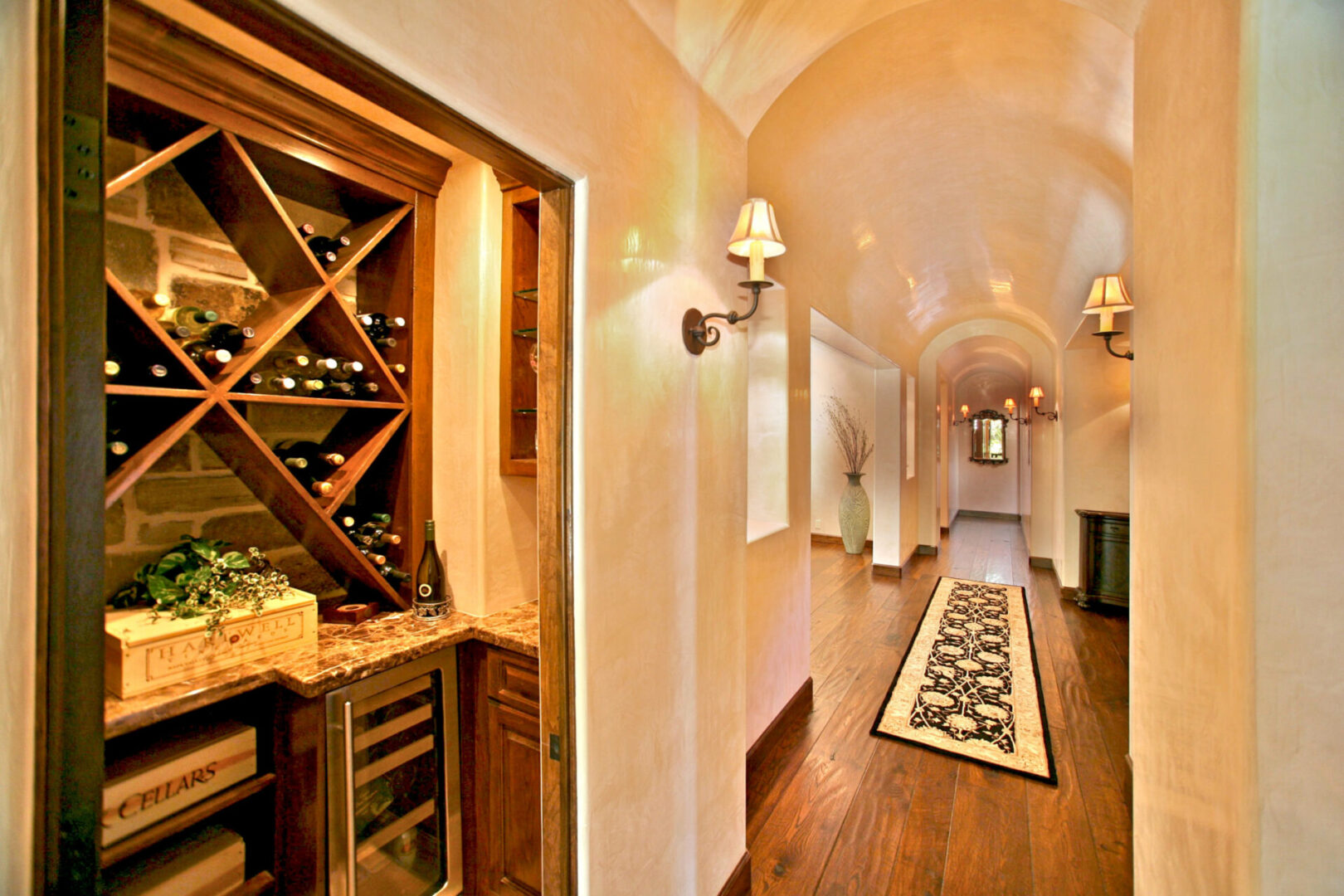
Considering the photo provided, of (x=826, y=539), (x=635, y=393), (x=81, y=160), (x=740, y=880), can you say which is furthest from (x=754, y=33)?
(x=826, y=539)

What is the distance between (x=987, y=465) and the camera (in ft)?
38.1

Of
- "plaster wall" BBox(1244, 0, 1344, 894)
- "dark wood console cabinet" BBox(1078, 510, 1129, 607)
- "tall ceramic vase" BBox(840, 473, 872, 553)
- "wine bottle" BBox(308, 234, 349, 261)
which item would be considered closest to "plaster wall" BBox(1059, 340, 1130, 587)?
"dark wood console cabinet" BBox(1078, 510, 1129, 607)

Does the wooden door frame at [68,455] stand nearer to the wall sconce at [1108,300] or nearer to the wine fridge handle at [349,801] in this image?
the wine fridge handle at [349,801]

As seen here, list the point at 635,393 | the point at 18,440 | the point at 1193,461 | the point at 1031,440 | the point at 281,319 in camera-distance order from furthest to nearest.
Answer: the point at 1031,440 < the point at 281,319 < the point at 635,393 < the point at 1193,461 < the point at 18,440

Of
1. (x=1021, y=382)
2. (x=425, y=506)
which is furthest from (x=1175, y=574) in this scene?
(x=1021, y=382)

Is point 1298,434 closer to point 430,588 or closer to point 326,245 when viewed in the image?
point 430,588

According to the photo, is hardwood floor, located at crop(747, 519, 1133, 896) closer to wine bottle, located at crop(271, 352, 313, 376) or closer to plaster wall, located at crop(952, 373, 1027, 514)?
wine bottle, located at crop(271, 352, 313, 376)

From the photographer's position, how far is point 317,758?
1.57 metres

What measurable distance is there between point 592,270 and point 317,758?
1492mm

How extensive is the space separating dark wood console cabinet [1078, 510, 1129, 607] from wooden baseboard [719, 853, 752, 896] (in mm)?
4494

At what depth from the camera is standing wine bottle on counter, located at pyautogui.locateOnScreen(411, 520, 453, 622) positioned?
199 cm

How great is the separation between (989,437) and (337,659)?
12.5m

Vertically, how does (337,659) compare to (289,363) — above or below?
below

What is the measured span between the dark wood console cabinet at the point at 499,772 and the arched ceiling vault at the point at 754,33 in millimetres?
1798
